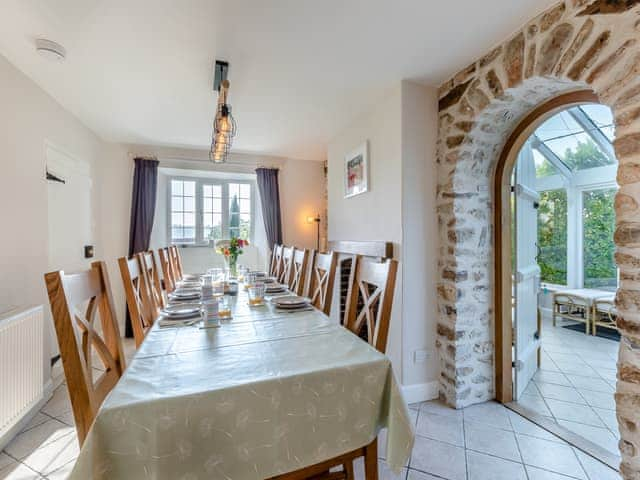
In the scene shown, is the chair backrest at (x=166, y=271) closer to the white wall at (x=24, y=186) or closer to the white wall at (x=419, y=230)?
the white wall at (x=24, y=186)

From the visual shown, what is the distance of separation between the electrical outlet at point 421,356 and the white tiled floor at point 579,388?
764 mm

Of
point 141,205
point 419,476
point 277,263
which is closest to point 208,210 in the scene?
point 141,205

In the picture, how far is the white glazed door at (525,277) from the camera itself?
90.1 inches

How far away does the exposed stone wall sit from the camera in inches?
50.8

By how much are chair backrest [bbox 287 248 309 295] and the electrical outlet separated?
1.01 m

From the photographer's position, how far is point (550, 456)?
66.1 inches

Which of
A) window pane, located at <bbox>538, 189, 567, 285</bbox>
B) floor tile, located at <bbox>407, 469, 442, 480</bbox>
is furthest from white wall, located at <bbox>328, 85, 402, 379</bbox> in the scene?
window pane, located at <bbox>538, 189, 567, 285</bbox>

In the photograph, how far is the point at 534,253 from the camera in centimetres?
268

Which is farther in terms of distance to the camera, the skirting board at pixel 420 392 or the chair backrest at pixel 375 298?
the skirting board at pixel 420 392

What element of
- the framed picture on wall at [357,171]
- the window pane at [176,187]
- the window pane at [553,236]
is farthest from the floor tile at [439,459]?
the window pane at [176,187]

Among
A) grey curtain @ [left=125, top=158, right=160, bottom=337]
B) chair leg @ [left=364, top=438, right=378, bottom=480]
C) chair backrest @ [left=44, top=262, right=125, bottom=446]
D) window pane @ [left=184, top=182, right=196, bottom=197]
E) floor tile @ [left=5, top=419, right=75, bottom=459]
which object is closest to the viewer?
chair backrest @ [left=44, top=262, right=125, bottom=446]

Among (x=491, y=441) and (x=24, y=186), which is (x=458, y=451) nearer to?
(x=491, y=441)

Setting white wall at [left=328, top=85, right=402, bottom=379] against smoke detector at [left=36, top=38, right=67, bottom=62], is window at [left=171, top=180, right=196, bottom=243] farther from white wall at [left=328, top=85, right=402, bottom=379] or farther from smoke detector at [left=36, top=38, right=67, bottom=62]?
smoke detector at [left=36, top=38, right=67, bottom=62]

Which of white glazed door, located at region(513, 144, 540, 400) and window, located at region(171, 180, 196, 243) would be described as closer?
white glazed door, located at region(513, 144, 540, 400)
